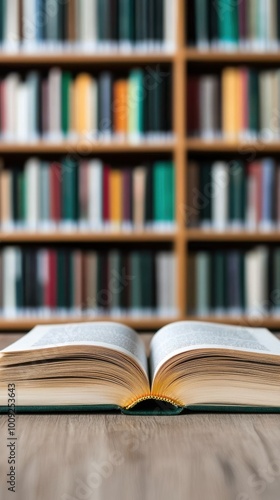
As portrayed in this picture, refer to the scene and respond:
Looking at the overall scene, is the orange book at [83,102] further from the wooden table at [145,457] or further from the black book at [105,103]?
the wooden table at [145,457]

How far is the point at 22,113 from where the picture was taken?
2131 mm

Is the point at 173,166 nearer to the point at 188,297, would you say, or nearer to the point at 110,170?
the point at 110,170

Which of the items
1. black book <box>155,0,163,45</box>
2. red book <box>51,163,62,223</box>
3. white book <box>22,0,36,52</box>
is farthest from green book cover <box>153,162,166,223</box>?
white book <box>22,0,36,52</box>

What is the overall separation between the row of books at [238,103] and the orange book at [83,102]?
0.35 meters

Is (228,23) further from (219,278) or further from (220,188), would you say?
(219,278)

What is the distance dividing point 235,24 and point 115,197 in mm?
739

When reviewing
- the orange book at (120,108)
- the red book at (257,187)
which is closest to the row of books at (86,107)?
the orange book at (120,108)

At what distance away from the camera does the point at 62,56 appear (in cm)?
211

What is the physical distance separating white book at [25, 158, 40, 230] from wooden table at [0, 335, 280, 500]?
154cm

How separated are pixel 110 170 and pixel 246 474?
1726mm

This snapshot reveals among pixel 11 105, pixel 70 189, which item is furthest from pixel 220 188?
pixel 11 105

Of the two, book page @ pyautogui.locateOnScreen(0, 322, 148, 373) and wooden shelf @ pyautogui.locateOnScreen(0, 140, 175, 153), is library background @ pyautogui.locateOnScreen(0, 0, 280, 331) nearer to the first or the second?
wooden shelf @ pyautogui.locateOnScreen(0, 140, 175, 153)

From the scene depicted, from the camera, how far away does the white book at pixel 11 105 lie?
2.11m

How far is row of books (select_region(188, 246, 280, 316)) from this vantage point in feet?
7.02
